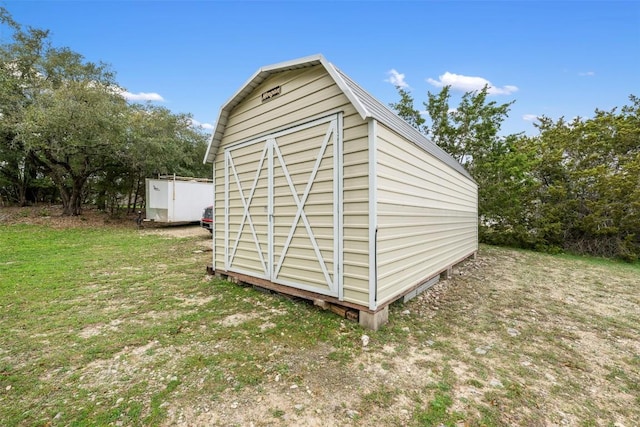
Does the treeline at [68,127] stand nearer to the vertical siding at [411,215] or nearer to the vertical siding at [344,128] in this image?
the vertical siding at [344,128]

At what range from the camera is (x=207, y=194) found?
13969mm

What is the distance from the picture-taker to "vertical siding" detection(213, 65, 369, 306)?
3.26m

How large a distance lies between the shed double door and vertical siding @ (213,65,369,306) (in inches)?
5.3

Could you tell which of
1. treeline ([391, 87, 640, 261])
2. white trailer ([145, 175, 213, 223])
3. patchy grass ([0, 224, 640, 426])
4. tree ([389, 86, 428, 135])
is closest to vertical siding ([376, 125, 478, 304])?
patchy grass ([0, 224, 640, 426])

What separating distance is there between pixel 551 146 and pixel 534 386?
40.8 feet

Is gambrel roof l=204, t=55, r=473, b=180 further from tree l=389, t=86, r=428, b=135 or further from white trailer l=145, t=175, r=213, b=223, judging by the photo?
tree l=389, t=86, r=428, b=135

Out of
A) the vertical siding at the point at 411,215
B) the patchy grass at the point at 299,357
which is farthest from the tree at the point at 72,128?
the vertical siding at the point at 411,215

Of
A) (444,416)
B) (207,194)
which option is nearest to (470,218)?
(444,416)

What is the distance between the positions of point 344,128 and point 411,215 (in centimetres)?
173

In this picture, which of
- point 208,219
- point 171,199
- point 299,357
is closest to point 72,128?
point 171,199

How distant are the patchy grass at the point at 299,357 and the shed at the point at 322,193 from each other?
487 mm

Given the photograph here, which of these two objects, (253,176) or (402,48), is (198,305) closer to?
(253,176)

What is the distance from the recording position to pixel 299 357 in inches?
106

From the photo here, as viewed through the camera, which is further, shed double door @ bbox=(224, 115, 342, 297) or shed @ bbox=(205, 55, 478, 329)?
shed double door @ bbox=(224, 115, 342, 297)
